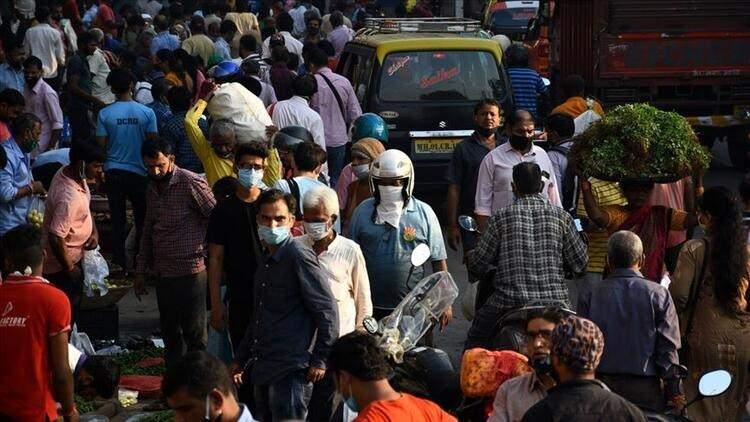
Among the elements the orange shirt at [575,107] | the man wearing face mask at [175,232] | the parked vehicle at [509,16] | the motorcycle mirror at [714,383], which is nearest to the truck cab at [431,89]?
the orange shirt at [575,107]

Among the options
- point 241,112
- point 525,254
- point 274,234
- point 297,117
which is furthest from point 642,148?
point 297,117

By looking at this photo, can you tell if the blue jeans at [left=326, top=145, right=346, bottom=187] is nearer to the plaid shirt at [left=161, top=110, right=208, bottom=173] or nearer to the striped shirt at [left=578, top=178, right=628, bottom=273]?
the plaid shirt at [left=161, top=110, right=208, bottom=173]

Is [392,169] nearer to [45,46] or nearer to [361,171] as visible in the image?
[361,171]

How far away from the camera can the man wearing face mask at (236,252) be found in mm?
8938

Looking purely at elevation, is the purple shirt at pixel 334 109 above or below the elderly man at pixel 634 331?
below

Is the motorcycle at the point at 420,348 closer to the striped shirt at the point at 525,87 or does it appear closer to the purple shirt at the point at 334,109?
the purple shirt at the point at 334,109

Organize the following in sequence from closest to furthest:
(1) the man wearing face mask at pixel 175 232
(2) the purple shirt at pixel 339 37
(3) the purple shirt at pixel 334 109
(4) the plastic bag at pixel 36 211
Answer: (1) the man wearing face mask at pixel 175 232 < (4) the plastic bag at pixel 36 211 < (3) the purple shirt at pixel 334 109 < (2) the purple shirt at pixel 339 37

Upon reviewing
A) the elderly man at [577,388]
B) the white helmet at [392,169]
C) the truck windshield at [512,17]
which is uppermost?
the elderly man at [577,388]

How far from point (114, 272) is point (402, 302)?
207 inches

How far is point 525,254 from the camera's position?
27.5 feet

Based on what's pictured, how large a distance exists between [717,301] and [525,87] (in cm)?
909

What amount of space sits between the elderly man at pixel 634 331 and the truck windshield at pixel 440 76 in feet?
27.8

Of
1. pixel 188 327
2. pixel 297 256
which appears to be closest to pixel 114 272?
pixel 188 327

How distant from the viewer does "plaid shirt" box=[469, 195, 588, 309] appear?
8359mm
